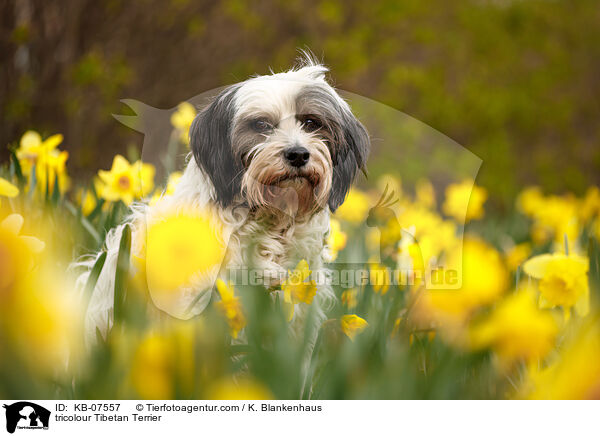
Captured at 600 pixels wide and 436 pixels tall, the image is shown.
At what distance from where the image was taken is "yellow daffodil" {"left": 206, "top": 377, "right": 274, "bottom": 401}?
2.67 ft

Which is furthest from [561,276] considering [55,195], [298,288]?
[55,195]

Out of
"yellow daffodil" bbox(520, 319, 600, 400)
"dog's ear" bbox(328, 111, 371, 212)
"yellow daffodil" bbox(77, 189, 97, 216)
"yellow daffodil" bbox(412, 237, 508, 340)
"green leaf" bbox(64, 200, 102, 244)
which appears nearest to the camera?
"yellow daffodil" bbox(520, 319, 600, 400)

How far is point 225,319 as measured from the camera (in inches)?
39.5

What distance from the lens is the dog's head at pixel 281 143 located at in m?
1.31

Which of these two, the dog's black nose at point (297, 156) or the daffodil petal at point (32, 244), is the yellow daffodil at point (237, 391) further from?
the dog's black nose at point (297, 156)

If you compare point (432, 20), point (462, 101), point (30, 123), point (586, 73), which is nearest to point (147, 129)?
point (30, 123)

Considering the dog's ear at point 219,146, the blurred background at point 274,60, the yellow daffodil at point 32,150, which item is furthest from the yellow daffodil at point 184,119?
the yellow daffodil at point 32,150

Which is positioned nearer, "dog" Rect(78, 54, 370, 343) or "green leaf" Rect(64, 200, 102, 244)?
"dog" Rect(78, 54, 370, 343)

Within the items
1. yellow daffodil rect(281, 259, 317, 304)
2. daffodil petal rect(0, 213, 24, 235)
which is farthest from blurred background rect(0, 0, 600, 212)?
daffodil petal rect(0, 213, 24, 235)

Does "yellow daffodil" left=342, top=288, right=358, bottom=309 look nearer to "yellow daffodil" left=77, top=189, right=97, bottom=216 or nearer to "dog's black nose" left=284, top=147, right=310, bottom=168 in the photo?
"dog's black nose" left=284, top=147, right=310, bottom=168

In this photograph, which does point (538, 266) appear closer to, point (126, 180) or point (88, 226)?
point (126, 180)

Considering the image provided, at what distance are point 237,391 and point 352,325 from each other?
0.88ft

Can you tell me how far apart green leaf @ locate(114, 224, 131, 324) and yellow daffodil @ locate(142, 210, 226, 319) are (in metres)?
0.07
